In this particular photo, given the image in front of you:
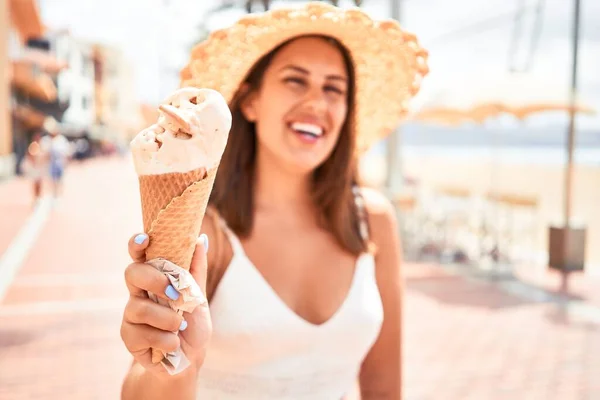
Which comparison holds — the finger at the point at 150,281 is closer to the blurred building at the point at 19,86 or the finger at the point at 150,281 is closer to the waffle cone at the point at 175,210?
the waffle cone at the point at 175,210

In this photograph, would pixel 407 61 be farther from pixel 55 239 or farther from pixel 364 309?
pixel 55 239

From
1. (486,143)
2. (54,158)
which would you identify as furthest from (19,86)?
(486,143)

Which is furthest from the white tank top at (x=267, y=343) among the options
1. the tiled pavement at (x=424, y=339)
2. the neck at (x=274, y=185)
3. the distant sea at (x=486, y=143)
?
the distant sea at (x=486, y=143)

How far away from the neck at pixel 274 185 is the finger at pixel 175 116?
0.94 metres

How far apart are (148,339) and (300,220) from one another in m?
1.03

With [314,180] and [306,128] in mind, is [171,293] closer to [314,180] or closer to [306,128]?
[306,128]

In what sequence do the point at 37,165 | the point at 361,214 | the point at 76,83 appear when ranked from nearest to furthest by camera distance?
the point at 361,214 → the point at 37,165 → the point at 76,83

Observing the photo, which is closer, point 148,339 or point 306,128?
point 148,339

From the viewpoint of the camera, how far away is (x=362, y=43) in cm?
197

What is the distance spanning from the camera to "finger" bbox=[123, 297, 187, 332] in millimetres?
1006

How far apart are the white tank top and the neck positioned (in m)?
0.29

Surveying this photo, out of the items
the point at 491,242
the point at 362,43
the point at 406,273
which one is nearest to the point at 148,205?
the point at 362,43

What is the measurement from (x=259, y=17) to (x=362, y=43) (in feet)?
1.30

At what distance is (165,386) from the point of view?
1176 mm
